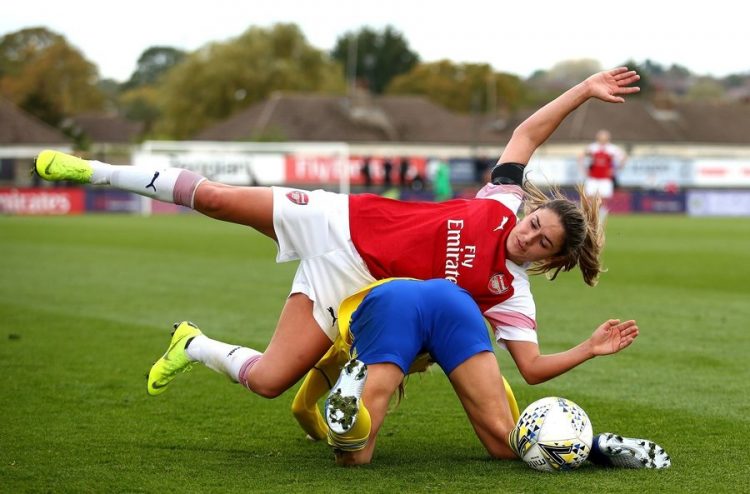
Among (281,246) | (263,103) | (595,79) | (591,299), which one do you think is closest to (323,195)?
(281,246)

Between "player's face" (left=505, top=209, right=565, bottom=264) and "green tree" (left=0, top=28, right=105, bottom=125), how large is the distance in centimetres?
9964

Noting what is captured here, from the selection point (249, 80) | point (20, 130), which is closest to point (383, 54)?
point (249, 80)

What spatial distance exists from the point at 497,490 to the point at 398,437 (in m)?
1.46

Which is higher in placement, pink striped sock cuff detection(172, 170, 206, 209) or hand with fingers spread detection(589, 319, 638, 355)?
pink striped sock cuff detection(172, 170, 206, 209)

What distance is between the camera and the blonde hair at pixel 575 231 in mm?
5914

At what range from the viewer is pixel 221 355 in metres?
6.29

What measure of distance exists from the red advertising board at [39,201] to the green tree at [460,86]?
61.4 meters

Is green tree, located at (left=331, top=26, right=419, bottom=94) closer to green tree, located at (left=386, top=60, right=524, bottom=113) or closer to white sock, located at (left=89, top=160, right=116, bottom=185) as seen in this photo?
green tree, located at (left=386, top=60, right=524, bottom=113)

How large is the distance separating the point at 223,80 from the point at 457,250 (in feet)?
261

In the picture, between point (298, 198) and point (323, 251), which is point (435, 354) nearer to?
point (323, 251)

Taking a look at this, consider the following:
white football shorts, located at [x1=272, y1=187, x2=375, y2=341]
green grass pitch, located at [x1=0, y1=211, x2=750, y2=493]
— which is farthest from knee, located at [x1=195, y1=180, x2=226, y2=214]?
green grass pitch, located at [x1=0, y1=211, x2=750, y2=493]

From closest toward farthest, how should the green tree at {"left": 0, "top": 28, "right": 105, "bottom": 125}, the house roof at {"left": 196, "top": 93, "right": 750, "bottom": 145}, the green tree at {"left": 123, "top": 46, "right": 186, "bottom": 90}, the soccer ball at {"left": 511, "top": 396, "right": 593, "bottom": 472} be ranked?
the soccer ball at {"left": 511, "top": 396, "right": 593, "bottom": 472} → the house roof at {"left": 196, "top": 93, "right": 750, "bottom": 145} → the green tree at {"left": 0, "top": 28, "right": 105, "bottom": 125} → the green tree at {"left": 123, "top": 46, "right": 186, "bottom": 90}

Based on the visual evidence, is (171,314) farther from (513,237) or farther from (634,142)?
(634,142)

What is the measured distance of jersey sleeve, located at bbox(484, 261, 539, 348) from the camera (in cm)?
600
